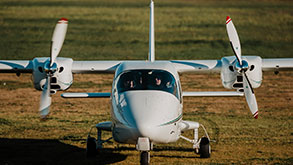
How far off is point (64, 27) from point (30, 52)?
32296 millimetres

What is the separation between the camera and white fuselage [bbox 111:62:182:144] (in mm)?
10570

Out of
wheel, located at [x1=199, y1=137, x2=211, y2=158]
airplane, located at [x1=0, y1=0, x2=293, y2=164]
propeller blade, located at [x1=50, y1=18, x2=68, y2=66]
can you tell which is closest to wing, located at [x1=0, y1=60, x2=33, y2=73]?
airplane, located at [x1=0, y1=0, x2=293, y2=164]

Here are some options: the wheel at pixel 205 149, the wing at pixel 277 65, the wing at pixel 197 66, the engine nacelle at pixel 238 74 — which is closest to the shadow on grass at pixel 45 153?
the wheel at pixel 205 149

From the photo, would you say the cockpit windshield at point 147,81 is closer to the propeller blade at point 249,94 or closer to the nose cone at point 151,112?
the nose cone at point 151,112

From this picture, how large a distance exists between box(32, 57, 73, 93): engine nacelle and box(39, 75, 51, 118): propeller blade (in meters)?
0.72

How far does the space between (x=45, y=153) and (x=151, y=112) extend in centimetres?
478

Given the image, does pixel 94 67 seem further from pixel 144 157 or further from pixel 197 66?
pixel 144 157

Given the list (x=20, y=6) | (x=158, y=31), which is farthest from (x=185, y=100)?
(x=20, y=6)

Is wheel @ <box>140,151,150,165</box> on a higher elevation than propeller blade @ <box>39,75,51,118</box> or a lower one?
lower

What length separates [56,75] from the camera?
15.0 metres

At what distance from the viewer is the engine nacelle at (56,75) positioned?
49.3ft

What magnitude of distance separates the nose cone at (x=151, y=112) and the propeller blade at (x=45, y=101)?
9.99 feet

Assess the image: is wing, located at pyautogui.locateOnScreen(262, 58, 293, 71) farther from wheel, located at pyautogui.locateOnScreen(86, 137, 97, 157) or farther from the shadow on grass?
wheel, located at pyautogui.locateOnScreen(86, 137, 97, 157)

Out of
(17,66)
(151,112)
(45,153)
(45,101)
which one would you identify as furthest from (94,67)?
(151,112)
